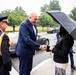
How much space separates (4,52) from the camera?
→ 170 inches

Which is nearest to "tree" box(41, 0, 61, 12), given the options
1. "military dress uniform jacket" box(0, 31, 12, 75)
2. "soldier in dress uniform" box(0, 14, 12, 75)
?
"soldier in dress uniform" box(0, 14, 12, 75)

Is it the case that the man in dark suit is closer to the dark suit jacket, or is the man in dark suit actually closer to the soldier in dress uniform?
the dark suit jacket

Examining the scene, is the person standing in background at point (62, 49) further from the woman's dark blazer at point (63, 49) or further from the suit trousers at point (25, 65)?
the suit trousers at point (25, 65)

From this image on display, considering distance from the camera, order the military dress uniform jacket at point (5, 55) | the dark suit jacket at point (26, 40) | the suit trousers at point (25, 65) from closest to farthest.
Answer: the military dress uniform jacket at point (5, 55), the dark suit jacket at point (26, 40), the suit trousers at point (25, 65)

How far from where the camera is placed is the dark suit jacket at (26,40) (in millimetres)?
6141

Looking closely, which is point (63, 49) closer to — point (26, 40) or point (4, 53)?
point (4, 53)

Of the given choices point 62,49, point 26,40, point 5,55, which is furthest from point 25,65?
point 5,55

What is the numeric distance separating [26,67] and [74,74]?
2377 millimetres

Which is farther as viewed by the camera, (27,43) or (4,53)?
(27,43)

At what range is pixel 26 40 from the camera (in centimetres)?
611

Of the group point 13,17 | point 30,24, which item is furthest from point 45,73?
point 13,17

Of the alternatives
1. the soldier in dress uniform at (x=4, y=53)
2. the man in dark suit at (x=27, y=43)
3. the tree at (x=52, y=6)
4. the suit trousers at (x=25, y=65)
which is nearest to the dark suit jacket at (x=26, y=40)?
the man in dark suit at (x=27, y=43)

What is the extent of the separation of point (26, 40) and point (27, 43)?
0.11 metres

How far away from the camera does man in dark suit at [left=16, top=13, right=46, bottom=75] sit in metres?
6.15
